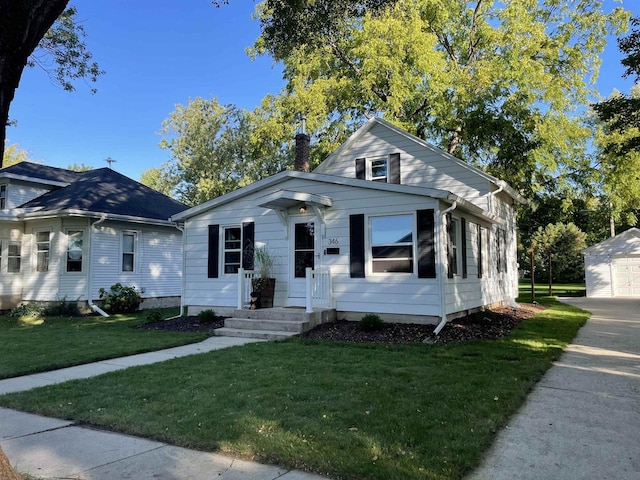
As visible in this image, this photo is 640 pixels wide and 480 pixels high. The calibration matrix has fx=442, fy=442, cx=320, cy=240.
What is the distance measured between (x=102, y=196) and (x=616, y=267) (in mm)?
24493

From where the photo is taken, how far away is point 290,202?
10.5 m

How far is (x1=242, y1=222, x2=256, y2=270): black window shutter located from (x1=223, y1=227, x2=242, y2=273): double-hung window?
0.16m

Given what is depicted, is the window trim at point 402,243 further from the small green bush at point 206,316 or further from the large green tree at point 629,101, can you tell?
the large green tree at point 629,101

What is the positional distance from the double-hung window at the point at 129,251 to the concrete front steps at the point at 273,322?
303 inches

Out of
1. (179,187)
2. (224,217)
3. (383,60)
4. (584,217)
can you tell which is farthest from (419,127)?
(179,187)

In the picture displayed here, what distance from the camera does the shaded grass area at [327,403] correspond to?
3.28m

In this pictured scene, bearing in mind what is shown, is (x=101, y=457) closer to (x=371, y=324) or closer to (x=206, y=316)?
(x=371, y=324)

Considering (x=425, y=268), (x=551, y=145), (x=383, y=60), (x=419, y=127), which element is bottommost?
(x=425, y=268)

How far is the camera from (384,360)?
21.7ft

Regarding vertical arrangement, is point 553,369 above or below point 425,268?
below

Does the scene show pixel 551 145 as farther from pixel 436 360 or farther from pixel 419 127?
pixel 436 360

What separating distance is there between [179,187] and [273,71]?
18.2 metres

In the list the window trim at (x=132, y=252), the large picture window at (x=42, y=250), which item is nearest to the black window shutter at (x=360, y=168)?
the window trim at (x=132, y=252)

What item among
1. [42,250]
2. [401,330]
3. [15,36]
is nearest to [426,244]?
[401,330]
